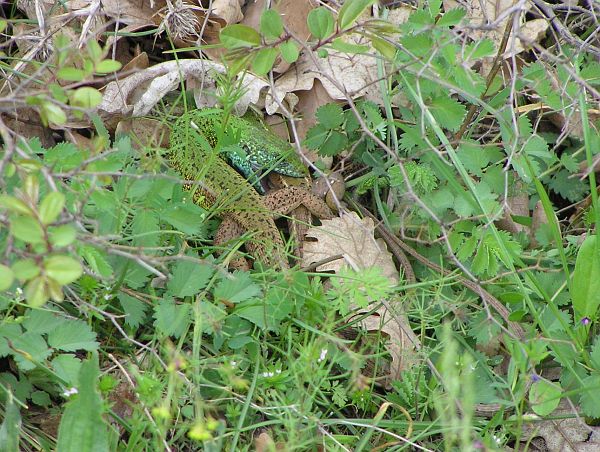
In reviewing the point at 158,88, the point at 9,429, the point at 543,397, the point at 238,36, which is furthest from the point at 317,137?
the point at 9,429

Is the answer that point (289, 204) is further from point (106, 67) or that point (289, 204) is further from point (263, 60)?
point (106, 67)

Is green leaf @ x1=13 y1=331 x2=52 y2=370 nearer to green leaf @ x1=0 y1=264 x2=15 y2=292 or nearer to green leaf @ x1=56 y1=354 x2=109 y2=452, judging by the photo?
green leaf @ x1=56 y1=354 x2=109 y2=452

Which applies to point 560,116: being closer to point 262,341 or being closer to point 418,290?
point 418,290

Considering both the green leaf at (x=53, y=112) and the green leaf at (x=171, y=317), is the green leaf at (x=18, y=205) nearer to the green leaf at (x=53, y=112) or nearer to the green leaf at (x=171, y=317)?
the green leaf at (x=53, y=112)

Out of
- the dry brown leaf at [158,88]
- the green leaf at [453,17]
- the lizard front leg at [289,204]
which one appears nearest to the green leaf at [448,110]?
the green leaf at [453,17]

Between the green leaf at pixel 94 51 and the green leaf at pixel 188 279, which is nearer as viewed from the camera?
the green leaf at pixel 94 51

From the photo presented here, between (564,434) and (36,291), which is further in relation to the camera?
(564,434)
